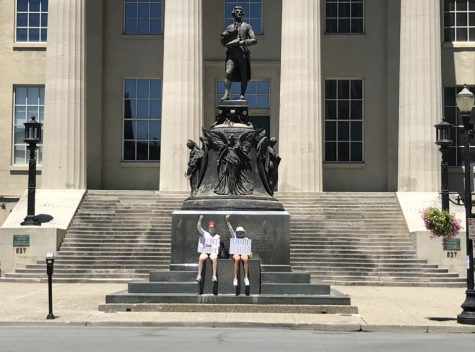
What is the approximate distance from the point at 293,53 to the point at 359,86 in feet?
23.4

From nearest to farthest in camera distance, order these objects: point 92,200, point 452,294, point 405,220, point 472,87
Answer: point 452,294 < point 405,220 < point 92,200 < point 472,87

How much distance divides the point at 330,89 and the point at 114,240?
14253mm

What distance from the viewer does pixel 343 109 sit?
39188 millimetres

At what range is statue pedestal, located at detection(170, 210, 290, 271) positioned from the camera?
59.5 feet

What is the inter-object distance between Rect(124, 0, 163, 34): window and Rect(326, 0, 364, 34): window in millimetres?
7613

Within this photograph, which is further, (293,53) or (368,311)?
(293,53)

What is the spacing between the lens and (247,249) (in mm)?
Answer: 17359

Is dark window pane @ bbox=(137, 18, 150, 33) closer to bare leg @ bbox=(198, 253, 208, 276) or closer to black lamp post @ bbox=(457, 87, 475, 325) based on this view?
bare leg @ bbox=(198, 253, 208, 276)

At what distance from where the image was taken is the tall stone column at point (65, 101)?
3269cm

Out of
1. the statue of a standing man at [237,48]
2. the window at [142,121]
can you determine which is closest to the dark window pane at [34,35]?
the window at [142,121]

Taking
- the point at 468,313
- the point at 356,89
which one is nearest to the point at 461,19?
the point at 356,89

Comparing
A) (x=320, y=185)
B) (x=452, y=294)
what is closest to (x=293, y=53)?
(x=320, y=185)

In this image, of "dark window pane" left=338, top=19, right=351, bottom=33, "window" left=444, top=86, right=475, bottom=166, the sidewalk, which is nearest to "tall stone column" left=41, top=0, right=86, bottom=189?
the sidewalk

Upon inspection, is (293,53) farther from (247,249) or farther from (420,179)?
(247,249)
